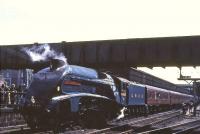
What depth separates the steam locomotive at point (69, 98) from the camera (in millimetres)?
13633

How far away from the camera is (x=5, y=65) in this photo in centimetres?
2603

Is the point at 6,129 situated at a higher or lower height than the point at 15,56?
lower

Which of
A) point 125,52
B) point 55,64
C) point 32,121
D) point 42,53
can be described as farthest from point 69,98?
point 125,52

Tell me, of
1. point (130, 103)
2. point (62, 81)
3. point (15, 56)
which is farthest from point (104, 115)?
point (15, 56)

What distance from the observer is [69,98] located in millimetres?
14008

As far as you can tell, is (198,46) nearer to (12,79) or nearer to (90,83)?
(90,83)

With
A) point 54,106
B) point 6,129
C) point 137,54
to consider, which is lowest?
point 6,129

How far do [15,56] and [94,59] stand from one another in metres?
6.24

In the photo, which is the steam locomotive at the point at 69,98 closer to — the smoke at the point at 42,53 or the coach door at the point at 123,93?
A: the coach door at the point at 123,93

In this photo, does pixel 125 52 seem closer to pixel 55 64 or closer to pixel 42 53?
pixel 42 53

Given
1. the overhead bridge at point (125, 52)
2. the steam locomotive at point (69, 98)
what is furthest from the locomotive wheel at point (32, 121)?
the overhead bridge at point (125, 52)

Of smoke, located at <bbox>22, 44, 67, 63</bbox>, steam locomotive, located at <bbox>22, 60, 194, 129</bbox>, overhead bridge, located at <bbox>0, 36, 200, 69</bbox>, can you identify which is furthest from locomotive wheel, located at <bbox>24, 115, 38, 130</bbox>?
overhead bridge, located at <bbox>0, 36, 200, 69</bbox>

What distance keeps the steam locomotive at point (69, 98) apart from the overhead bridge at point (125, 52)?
12.4 feet

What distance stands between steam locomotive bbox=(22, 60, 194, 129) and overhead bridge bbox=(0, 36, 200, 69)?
3781 mm
